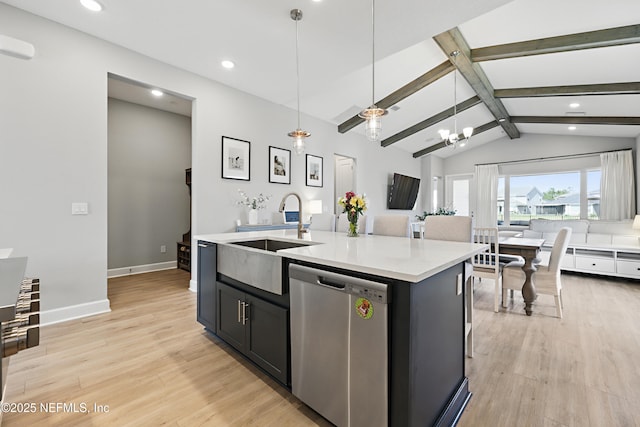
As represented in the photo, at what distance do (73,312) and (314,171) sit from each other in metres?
4.00

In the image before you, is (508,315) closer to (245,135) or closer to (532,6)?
(532,6)

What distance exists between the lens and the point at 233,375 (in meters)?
1.93

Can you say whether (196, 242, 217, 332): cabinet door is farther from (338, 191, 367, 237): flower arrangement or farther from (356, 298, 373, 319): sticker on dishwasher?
(356, 298, 373, 319): sticker on dishwasher

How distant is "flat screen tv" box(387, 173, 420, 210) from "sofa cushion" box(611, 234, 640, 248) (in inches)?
157

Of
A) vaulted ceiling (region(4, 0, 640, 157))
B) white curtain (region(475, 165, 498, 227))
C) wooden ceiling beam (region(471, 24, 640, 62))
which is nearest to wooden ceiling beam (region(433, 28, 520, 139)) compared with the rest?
vaulted ceiling (region(4, 0, 640, 157))

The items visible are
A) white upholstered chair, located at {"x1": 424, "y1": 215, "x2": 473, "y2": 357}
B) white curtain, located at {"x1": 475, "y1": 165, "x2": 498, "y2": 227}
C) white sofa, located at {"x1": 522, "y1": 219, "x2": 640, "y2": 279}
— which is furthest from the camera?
white curtain, located at {"x1": 475, "y1": 165, "x2": 498, "y2": 227}

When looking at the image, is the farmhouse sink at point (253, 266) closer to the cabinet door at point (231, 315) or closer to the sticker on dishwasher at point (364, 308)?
the cabinet door at point (231, 315)

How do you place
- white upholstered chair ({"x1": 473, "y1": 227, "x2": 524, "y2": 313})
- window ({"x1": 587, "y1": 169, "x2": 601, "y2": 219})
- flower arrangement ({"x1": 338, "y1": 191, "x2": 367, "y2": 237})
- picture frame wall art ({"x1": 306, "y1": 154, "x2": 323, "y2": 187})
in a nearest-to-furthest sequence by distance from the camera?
1. flower arrangement ({"x1": 338, "y1": 191, "x2": 367, "y2": 237})
2. white upholstered chair ({"x1": 473, "y1": 227, "x2": 524, "y2": 313})
3. picture frame wall art ({"x1": 306, "y1": 154, "x2": 323, "y2": 187})
4. window ({"x1": 587, "y1": 169, "x2": 601, "y2": 219})

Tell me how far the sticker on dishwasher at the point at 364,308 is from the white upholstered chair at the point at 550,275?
2.86 meters

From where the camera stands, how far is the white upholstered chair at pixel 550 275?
2994 mm

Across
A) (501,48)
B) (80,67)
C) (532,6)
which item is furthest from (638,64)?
(80,67)

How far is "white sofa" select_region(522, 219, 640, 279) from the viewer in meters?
4.71

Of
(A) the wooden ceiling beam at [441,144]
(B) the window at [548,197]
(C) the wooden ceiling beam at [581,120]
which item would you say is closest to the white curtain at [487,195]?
(B) the window at [548,197]

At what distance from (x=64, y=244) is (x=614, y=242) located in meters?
8.35
